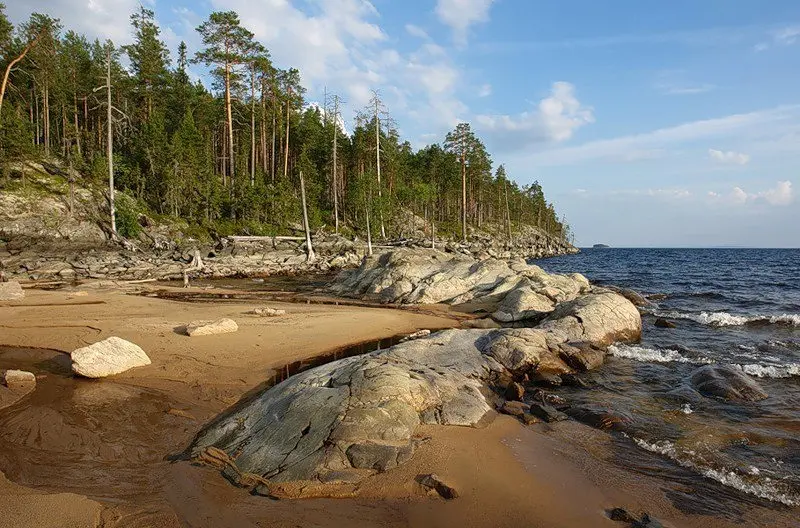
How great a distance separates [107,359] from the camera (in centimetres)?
961

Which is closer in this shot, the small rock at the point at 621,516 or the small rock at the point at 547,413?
the small rock at the point at 621,516

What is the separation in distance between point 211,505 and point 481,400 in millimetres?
5278

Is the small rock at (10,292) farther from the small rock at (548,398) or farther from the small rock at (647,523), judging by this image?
the small rock at (647,523)

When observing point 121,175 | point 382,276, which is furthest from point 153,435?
point 121,175

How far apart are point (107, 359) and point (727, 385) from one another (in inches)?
593

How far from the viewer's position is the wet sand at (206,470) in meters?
5.08

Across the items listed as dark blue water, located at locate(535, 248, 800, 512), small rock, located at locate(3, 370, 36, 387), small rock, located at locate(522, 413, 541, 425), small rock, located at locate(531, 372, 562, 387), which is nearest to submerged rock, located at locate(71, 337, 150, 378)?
small rock, located at locate(3, 370, 36, 387)

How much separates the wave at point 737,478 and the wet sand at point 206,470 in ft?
1.39

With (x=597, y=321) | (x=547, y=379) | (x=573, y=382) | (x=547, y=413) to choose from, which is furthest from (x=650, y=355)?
(x=547, y=413)

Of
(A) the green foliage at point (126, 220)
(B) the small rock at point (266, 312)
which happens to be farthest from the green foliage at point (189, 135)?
(B) the small rock at point (266, 312)

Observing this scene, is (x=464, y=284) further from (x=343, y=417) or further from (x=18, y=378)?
(x=18, y=378)

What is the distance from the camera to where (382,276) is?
24.7 metres

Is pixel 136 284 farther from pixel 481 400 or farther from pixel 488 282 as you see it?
pixel 481 400

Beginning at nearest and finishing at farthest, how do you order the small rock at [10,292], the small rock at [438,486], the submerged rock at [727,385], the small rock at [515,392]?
the small rock at [438,486]
the small rock at [515,392]
the submerged rock at [727,385]
the small rock at [10,292]
